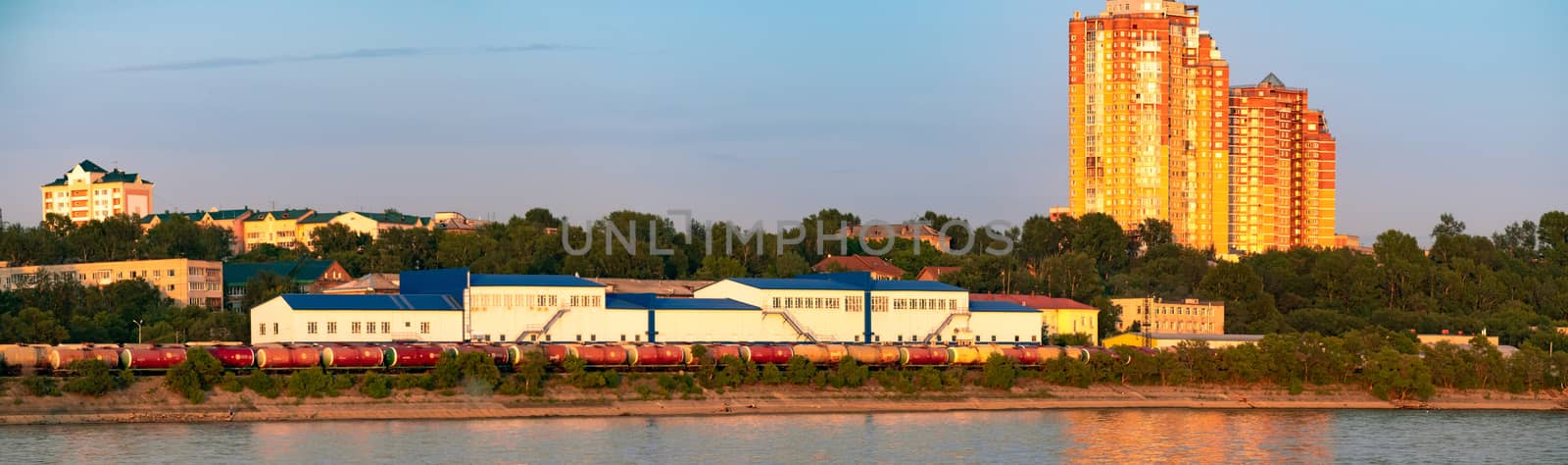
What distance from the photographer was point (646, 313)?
96375 mm

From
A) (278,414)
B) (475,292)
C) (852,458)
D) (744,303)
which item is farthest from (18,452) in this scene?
(744,303)

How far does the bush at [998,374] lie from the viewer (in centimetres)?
9194

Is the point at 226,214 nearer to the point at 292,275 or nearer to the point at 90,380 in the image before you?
the point at 292,275

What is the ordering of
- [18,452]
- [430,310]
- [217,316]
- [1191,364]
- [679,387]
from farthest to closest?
[217,316] → [1191,364] → [430,310] → [679,387] → [18,452]

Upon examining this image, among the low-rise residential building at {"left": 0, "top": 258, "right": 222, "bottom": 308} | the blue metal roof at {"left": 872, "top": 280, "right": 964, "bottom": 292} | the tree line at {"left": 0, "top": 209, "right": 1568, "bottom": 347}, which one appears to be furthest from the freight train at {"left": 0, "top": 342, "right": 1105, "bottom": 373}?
the low-rise residential building at {"left": 0, "top": 258, "right": 222, "bottom": 308}

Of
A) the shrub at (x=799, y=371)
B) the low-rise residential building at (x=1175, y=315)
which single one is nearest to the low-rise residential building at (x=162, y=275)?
the shrub at (x=799, y=371)

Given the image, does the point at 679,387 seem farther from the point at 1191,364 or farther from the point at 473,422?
the point at 1191,364

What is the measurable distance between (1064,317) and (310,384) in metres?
53.5

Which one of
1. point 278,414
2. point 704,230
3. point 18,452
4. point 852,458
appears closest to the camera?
point 18,452

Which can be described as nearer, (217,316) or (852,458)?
(852,458)

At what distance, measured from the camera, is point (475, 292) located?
9331 centimetres

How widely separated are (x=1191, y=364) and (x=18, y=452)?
54376 millimetres

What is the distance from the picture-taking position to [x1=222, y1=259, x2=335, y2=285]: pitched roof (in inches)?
5167

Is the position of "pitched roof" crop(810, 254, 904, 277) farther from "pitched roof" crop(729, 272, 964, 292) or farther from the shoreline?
the shoreline
